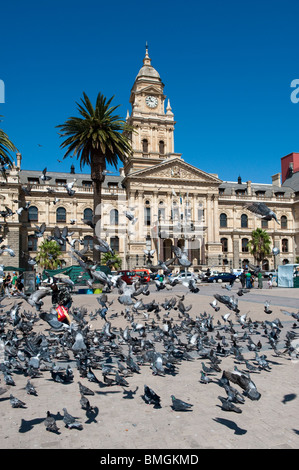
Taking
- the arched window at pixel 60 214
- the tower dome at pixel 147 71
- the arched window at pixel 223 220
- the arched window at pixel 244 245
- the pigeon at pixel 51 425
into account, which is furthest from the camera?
the arched window at pixel 244 245

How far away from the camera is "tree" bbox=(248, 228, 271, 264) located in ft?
213

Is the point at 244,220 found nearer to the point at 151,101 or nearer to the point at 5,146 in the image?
the point at 151,101

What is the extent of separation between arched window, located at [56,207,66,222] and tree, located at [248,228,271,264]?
3475 centimetres

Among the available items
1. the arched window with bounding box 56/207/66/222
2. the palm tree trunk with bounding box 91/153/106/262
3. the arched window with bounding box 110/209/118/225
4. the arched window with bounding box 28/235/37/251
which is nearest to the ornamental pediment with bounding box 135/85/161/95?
the arched window with bounding box 110/209/118/225

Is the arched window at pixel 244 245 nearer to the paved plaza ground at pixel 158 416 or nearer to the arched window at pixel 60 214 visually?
the arched window at pixel 60 214

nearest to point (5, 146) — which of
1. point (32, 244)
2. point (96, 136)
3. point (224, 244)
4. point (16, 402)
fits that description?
point (96, 136)

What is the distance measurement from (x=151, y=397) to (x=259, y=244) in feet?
205

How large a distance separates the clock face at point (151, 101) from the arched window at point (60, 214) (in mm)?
25619

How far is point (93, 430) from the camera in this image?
495 cm

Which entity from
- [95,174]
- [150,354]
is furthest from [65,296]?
[95,174]

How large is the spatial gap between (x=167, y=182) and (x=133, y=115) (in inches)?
569

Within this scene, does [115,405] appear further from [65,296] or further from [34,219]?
[34,219]

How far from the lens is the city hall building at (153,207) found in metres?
59.1

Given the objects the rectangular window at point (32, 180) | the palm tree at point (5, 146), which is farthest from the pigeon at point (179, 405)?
the rectangular window at point (32, 180)
